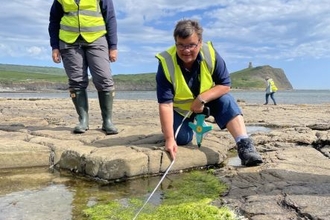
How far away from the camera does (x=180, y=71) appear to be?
13.8 ft

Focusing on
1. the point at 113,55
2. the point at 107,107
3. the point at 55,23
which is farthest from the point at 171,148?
the point at 55,23

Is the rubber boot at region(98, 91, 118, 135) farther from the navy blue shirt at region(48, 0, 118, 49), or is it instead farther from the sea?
the sea

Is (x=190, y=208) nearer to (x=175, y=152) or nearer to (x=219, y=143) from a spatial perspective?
(x=175, y=152)

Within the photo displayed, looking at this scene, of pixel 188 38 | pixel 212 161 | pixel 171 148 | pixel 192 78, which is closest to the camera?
pixel 188 38

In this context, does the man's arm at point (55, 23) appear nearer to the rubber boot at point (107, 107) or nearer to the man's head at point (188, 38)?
the rubber boot at point (107, 107)

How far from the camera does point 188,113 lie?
448 centimetres

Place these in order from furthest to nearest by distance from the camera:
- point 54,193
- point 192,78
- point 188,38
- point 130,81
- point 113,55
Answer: point 130,81 → point 113,55 → point 192,78 → point 188,38 → point 54,193

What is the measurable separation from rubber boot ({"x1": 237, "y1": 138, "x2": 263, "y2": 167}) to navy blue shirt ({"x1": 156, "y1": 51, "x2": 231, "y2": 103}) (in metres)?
0.69

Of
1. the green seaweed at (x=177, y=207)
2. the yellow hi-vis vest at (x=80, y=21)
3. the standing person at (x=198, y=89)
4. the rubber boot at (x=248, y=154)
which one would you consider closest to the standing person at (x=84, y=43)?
the yellow hi-vis vest at (x=80, y=21)

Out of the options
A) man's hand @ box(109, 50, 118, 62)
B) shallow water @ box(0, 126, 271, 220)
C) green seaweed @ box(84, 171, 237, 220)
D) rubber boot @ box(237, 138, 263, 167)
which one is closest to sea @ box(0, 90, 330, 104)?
man's hand @ box(109, 50, 118, 62)

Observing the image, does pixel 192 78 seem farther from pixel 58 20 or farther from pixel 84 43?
pixel 58 20

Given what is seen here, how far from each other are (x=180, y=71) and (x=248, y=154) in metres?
1.15

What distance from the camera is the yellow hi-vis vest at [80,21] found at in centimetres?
514

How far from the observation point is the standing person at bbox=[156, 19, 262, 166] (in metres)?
4.10
